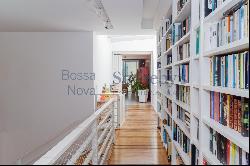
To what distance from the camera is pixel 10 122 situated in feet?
17.5

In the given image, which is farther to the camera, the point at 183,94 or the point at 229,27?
the point at 183,94

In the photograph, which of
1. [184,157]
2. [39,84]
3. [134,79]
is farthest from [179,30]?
[134,79]

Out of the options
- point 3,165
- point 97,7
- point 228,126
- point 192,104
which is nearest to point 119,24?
point 97,7

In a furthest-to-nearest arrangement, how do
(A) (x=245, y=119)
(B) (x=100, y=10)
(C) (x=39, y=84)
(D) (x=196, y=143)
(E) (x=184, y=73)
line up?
(C) (x=39, y=84), (B) (x=100, y=10), (E) (x=184, y=73), (D) (x=196, y=143), (A) (x=245, y=119)

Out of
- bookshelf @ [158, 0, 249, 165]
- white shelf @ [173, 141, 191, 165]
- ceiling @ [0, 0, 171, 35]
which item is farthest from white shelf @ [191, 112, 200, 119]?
ceiling @ [0, 0, 171, 35]

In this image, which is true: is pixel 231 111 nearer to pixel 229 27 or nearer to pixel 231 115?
pixel 231 115

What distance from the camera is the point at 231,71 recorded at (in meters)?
1.40

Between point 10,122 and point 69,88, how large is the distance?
143cm

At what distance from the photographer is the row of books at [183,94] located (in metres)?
2.59

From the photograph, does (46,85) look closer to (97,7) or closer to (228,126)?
(97,7)

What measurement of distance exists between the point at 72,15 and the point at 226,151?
3143 mm

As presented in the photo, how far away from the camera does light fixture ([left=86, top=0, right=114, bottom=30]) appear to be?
330cm

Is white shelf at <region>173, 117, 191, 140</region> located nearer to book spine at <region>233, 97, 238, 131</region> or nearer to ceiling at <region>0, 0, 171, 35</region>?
book spine at <region>233, 97, 238, 131</region>

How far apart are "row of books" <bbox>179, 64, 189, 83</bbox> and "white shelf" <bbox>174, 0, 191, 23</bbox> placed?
0.53 metres
